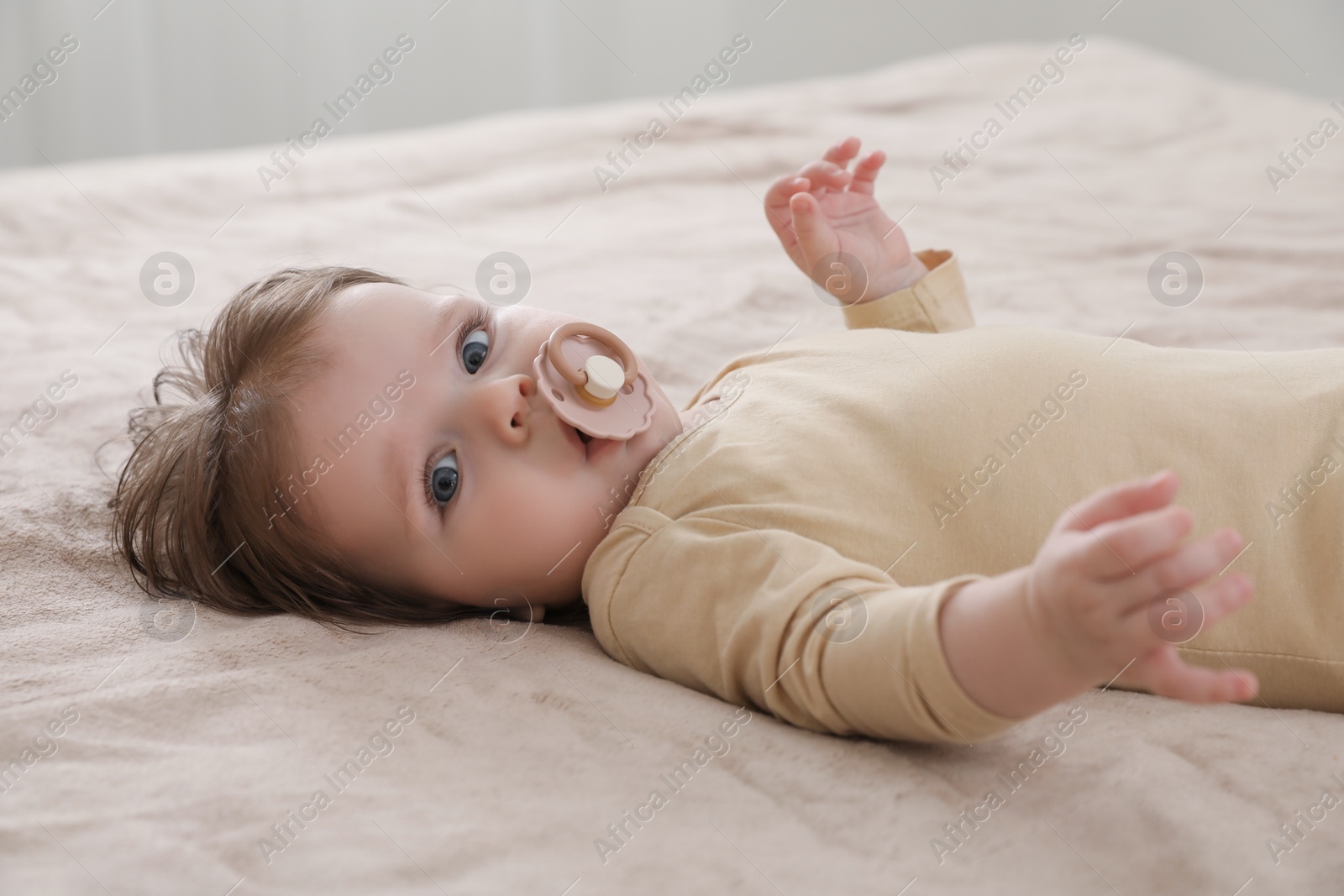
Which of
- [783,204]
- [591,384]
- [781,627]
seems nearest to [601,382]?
[591,384]

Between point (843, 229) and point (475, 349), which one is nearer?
point (475, 349)

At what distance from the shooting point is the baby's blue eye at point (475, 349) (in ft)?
3.35

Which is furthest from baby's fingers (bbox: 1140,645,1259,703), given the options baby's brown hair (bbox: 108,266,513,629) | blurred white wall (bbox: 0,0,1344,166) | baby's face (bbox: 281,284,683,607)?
blurred white wall (bbox: 0,0,1344,166)

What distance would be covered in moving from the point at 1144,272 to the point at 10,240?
1962mm

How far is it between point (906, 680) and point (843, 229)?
71 centimetres

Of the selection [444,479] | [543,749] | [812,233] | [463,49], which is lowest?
[543,749]

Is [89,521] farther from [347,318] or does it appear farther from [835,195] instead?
[835,195]

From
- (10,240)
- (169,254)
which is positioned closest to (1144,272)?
(169,254)

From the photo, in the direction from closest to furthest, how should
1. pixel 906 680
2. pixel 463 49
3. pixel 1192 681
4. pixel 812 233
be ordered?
pixel 1192 681 < pixel 906 680 < pixel 812 233 < pixel 463 49

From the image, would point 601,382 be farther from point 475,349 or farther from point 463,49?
point 463,49

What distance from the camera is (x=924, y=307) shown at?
128cm

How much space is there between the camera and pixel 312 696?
0.82 m

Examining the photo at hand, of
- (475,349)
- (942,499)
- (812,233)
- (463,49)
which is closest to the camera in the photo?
(942,499)

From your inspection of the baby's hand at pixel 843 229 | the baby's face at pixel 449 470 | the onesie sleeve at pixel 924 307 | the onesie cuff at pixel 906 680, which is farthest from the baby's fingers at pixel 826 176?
the onesie cuff at pixel 906 680
